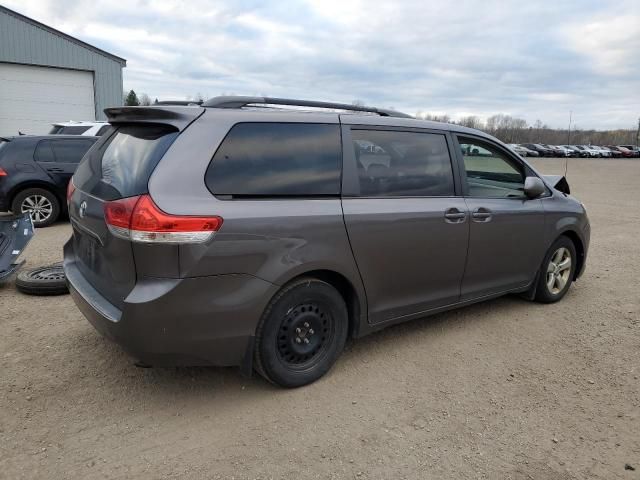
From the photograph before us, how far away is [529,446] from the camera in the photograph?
110 inches

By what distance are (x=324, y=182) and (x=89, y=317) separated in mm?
1662

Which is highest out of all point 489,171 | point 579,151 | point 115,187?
point 579,151

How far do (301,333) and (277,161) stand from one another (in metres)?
1.09

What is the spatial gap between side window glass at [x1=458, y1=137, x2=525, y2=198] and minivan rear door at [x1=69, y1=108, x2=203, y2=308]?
2.27m

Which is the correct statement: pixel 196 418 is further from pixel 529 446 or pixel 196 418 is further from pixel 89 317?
pixel 529 446

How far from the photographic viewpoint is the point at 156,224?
265cm

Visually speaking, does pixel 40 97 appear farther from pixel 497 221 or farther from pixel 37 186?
pixel 497 221

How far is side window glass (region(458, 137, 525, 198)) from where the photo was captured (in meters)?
4.20

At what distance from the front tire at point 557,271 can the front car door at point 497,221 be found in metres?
0.19

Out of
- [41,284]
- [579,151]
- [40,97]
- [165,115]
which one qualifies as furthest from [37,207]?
[579,151]

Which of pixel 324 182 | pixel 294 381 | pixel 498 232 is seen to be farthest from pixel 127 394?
pixel 498 232

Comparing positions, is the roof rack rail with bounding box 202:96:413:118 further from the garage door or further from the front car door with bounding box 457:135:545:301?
the garage door

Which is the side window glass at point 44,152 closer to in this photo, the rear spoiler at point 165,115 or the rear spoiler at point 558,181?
the rear spoiler at point 165,115

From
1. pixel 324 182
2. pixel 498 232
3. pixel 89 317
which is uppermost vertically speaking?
pixel 324 182
